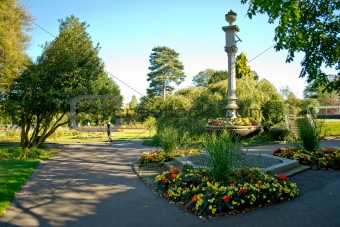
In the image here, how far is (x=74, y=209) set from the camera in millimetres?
4953

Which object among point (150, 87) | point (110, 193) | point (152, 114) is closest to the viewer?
point (110, 193)

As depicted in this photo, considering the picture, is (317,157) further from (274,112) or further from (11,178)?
(274,112)

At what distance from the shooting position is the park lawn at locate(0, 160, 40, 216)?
555 centimetres

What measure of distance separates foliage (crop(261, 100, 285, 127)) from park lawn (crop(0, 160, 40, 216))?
565 inches

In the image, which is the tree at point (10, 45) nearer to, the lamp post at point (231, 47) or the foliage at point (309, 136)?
the lamp post at point (231, 47)

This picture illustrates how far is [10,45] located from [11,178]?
7.52m

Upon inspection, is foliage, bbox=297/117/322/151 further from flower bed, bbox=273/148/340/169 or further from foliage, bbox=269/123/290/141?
foliage, bbox=269/123/290/141

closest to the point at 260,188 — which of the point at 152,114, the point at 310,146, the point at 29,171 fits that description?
the point at 310,146

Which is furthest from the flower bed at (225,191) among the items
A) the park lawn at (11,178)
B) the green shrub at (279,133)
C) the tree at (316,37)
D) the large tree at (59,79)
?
the green shrub at (279,133)

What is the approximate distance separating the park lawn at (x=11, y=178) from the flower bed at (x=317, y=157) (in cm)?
739

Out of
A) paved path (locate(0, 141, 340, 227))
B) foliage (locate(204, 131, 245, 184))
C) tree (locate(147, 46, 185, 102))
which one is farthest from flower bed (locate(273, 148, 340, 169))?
tree (locate(147, 46, 185, 102))

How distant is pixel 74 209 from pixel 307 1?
516 centimetres

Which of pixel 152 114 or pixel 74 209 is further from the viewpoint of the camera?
pixel 152 114

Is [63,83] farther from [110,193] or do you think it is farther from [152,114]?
[152,114]
